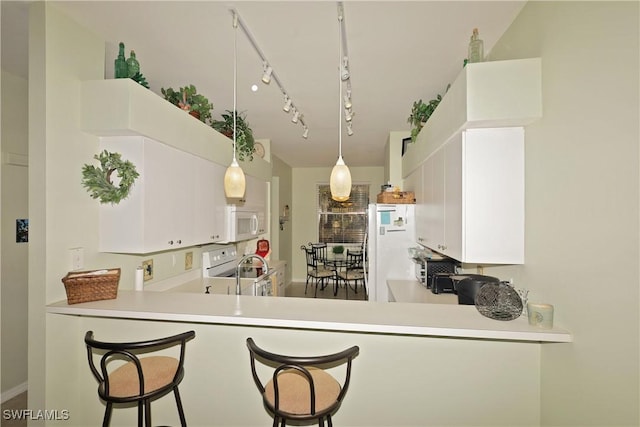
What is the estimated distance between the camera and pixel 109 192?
1.84m

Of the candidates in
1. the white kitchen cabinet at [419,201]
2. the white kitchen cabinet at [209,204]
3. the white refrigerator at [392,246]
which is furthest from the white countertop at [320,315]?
the white refrigerator at [392,246]

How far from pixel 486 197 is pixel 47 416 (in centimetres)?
286

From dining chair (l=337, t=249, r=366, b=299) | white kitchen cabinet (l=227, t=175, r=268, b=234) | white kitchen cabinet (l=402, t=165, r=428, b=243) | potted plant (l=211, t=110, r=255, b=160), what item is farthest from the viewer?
dining chair (l=337, t=249, r=366, b=299)

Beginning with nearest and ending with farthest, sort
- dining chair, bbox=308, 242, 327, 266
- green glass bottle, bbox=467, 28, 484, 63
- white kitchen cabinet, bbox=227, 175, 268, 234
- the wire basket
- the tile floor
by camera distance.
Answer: the wire basket → green glass bottle, bbox=467, 28, 484, 63 → white kitchen cabinet, bbox=227, 175, 268, 234 → the tile floor → dining chair, bbox=308, 242, 327, 266

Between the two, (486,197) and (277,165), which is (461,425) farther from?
(277,165)

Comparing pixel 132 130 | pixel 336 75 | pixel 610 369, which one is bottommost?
pixel 610 369

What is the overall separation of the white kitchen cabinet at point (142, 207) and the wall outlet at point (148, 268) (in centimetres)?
38

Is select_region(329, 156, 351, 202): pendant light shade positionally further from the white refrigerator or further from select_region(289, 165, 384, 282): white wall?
select_region(289, 165, 384, 282): white wall

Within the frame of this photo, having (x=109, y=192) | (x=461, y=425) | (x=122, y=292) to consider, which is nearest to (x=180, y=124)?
(x=109, y=192)

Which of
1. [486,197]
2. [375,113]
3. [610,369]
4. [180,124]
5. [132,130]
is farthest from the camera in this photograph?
[375,113]

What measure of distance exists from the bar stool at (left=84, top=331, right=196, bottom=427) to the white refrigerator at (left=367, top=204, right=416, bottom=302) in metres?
2.32

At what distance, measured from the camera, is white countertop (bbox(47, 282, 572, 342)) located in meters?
1.34

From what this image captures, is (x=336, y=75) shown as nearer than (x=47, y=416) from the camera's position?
No

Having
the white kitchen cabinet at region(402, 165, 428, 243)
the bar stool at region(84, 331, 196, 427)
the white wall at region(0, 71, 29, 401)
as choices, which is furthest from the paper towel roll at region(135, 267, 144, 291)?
the white kitchen cabinet at region(402, 165, 428, 243)
